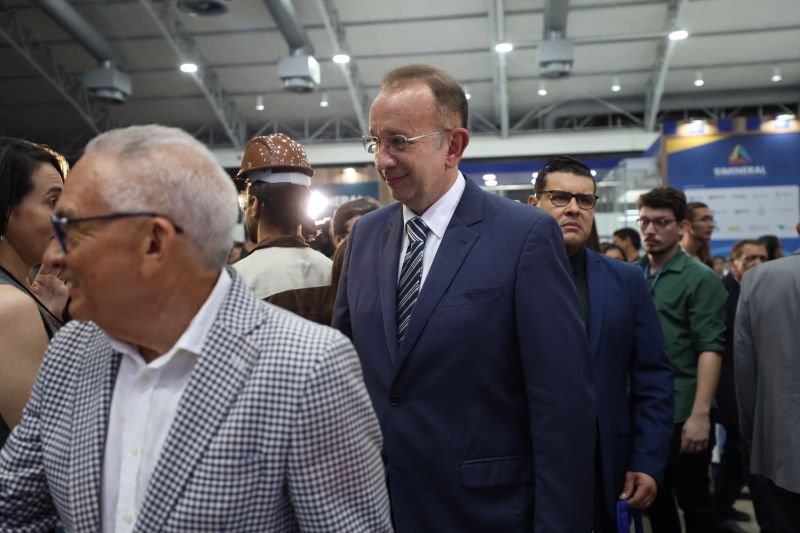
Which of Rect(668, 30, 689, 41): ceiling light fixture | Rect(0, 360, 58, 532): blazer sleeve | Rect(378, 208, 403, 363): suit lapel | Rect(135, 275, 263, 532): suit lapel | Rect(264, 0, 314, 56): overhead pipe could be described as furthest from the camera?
Rect(668, 30, 689, 41): ceiling light fixture

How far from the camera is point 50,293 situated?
231 cm

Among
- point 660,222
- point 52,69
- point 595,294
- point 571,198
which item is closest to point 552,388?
point 595,294

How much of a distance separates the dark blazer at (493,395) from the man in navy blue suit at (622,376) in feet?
1.71

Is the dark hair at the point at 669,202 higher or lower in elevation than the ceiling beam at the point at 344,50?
lower

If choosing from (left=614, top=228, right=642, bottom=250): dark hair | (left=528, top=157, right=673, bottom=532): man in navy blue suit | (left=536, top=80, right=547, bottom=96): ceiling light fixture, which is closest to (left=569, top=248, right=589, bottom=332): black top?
(left=528, top=157, right=673, bottom=532): man in navy blue suit

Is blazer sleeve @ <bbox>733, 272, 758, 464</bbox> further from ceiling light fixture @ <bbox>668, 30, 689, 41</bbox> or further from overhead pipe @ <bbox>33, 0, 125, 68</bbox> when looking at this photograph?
overhead pipe @ <bbox>33, 0, 125, 68</bbox>

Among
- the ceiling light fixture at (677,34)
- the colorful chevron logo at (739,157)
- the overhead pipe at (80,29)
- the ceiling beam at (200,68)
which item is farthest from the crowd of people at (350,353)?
the ceiling beam at (200,68)

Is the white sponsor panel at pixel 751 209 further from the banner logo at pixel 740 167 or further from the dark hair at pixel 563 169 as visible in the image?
the dark hair at pixel 563 169

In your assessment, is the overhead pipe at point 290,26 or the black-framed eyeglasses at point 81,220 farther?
the overhead pipe at point 290,26

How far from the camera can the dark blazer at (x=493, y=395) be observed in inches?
69.9

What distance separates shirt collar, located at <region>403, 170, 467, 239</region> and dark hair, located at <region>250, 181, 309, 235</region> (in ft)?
2.25

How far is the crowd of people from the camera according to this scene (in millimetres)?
1155

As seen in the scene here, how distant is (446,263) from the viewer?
1840mm

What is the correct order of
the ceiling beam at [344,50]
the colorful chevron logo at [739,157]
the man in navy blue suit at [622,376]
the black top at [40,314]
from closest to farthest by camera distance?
the black top at [40,314] < the man in navy blue suit at [622,376] < the colorful chevron logo at [739,157] < the ceiling beam at [344,50]
